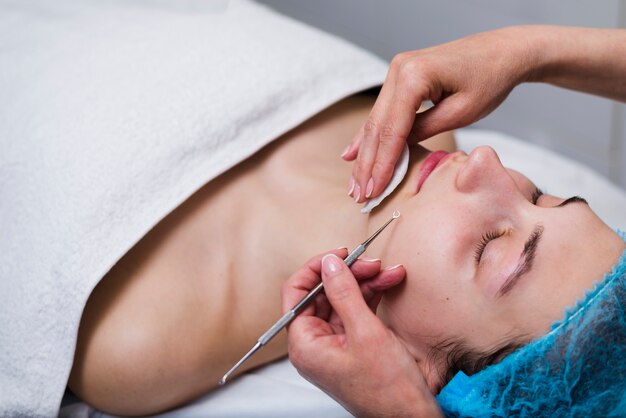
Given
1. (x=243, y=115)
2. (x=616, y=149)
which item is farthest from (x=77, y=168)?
(x=616, y=149)

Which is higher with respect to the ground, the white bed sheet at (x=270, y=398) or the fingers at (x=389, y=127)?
the fingers at (x=389, y=127)

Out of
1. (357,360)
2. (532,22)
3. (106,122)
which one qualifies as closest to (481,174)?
(357,360)

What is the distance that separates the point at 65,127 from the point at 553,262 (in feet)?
2.89

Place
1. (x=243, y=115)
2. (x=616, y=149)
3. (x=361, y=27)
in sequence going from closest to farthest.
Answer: (x=243, y=115) → (x=616, y=149) → (x=361, y=27)

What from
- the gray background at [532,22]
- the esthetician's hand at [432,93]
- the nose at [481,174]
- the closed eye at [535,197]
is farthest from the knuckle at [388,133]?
the gray background at [532,22]

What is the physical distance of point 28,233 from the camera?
1.29 meters

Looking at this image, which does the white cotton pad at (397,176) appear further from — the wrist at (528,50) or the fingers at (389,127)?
the wrist at (528,50)

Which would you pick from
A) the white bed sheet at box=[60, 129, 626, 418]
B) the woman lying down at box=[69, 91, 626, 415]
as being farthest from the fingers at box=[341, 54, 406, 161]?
the white bed sheet at box=[60, 129, 626, 418]

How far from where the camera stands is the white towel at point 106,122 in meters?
1.26

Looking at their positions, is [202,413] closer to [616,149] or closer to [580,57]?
[580,57]

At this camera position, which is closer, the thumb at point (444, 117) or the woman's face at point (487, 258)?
the woman's face at point (487, 258)

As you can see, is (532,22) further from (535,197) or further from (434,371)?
(434,371)

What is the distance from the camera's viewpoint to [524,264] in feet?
3.43

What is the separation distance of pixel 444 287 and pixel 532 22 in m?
1.15
